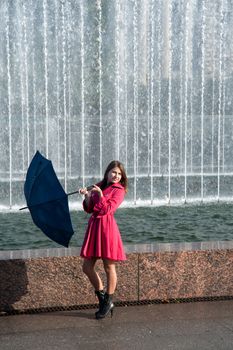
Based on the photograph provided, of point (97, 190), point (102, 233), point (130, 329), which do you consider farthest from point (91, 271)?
point (97, 190)

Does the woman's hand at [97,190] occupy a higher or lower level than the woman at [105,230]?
higher

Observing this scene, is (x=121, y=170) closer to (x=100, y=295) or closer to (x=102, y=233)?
(x=102, y=233)

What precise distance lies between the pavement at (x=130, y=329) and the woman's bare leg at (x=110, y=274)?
23cm

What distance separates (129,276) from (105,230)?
0.63 metres

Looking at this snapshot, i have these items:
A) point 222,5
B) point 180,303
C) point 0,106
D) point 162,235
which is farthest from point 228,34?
point 180,303

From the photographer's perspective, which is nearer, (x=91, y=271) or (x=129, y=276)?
(x=91, y=271)

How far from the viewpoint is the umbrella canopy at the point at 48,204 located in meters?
4.95

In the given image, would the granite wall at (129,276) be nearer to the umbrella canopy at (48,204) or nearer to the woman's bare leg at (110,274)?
the woman's bare leg at (110,274)

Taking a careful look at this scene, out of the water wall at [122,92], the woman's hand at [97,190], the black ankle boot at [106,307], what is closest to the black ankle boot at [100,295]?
the black ankle boot at [106,307]

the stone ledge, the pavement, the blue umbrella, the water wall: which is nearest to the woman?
the blue umbrella

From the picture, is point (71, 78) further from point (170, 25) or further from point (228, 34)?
point (228, 34)

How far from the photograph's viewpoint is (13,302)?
536 cm

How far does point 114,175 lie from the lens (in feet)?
16.8

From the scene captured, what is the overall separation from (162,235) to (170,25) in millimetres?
9146
